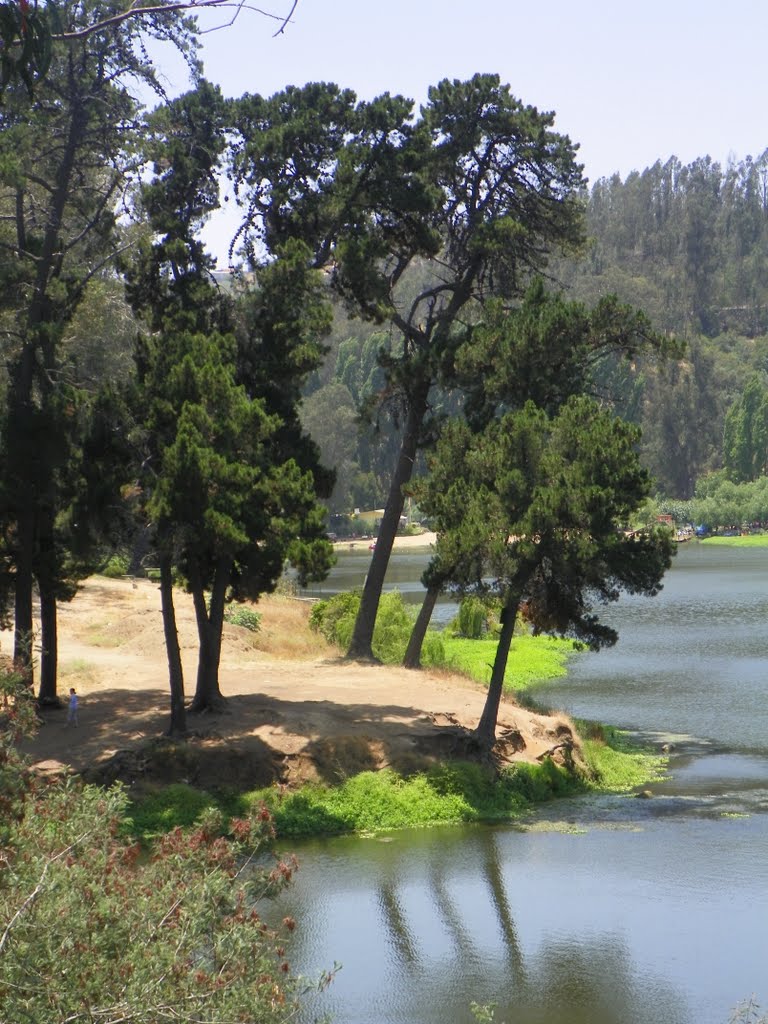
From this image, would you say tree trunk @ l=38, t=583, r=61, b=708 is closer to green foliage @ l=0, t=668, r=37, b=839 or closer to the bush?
the bush

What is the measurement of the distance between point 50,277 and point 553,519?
10381mm

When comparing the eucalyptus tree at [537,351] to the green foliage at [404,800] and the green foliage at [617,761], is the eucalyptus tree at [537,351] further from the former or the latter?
the green foliage at [617,761]

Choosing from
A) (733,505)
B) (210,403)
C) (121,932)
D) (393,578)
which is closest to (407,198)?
(210,403)

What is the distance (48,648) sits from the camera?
84.6 ft

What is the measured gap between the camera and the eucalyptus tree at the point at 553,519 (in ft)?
81.6

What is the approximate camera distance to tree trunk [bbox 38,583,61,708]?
25.8 meters

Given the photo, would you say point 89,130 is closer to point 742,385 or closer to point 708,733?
point 708,733

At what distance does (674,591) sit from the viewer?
229ft

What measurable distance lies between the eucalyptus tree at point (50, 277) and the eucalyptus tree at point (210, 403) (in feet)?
3.56

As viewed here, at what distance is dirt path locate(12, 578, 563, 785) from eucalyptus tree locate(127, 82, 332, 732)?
1.10m

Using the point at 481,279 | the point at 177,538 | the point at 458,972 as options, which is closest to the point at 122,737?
the point at 177,538

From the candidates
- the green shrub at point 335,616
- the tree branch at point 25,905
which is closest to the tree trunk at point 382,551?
the green shrub at point 335,616

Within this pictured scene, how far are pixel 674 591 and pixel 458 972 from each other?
182 ft

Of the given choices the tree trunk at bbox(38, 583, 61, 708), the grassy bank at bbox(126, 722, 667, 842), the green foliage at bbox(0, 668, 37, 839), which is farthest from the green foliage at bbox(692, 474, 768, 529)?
the green foliage at bbox(0, 668, 37, 839)
